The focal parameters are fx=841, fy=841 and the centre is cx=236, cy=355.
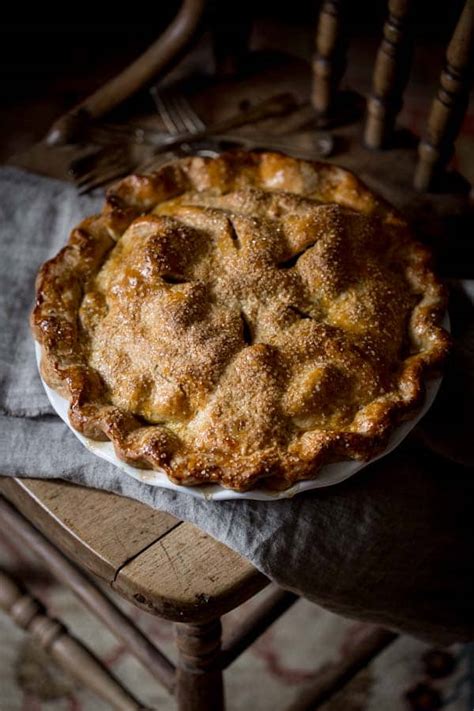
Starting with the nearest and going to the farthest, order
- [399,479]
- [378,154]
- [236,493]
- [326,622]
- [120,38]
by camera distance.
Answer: [236,493], [399,479], [378,154], [326,622], [120,38]

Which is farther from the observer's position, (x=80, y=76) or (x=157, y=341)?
(x=80, y=76)

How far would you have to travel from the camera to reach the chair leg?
115 centimetres

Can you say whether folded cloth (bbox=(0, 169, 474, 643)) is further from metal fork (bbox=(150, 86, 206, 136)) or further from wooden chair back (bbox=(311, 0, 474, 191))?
metal fork (bbox=(150, 86, 206, 136))

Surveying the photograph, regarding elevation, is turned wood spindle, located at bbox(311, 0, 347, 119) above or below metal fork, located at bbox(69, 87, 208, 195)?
above

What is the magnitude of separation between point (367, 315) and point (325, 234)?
139mm

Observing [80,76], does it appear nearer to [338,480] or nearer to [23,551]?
[23,551]

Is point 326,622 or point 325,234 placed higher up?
point 325,234

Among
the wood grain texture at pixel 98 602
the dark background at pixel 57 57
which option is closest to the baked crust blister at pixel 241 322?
the wood grain texture at pixel 98 602

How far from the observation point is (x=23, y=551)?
74.7 inches

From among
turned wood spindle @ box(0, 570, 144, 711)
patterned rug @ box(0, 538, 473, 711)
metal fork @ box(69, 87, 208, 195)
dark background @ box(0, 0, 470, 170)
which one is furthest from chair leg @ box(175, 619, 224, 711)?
dark background @ box(0, 0, 470, 170)

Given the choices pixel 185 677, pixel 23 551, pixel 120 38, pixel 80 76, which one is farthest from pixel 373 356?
pixel 120 38

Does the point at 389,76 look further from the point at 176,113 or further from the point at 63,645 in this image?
the point at 63,645

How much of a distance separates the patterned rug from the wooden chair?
0.27 m

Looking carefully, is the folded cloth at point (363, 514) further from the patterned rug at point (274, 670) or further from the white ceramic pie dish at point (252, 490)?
the patterned rug at point (274, 670)
